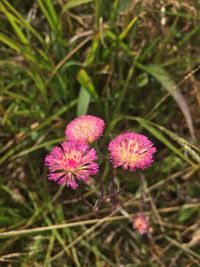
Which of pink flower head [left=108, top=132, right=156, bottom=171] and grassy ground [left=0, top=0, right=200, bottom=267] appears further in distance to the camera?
grassy ground [left=0, top=0, right=200, bottom=267]

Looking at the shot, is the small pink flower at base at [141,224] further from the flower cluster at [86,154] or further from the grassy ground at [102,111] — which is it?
the flower cluster at [86,154]

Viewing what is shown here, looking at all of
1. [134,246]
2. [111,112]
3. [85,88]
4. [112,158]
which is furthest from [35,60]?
[112,158]

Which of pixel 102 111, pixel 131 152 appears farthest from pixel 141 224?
pixel 131 152

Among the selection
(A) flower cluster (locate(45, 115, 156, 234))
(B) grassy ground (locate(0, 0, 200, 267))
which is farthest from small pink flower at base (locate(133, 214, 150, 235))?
(A) flower cluster (locate(45, 115, 156, 234))

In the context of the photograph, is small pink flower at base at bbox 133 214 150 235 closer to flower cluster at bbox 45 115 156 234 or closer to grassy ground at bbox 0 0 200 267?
grassy ground at bbox 0 0 200 267

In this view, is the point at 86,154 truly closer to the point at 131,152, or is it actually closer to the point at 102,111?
the point at 131,152

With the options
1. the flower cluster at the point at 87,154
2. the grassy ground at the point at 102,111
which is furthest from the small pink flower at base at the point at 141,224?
the flower cluster at the point at 87,154

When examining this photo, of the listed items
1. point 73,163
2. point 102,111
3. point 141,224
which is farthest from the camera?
point 102,111
